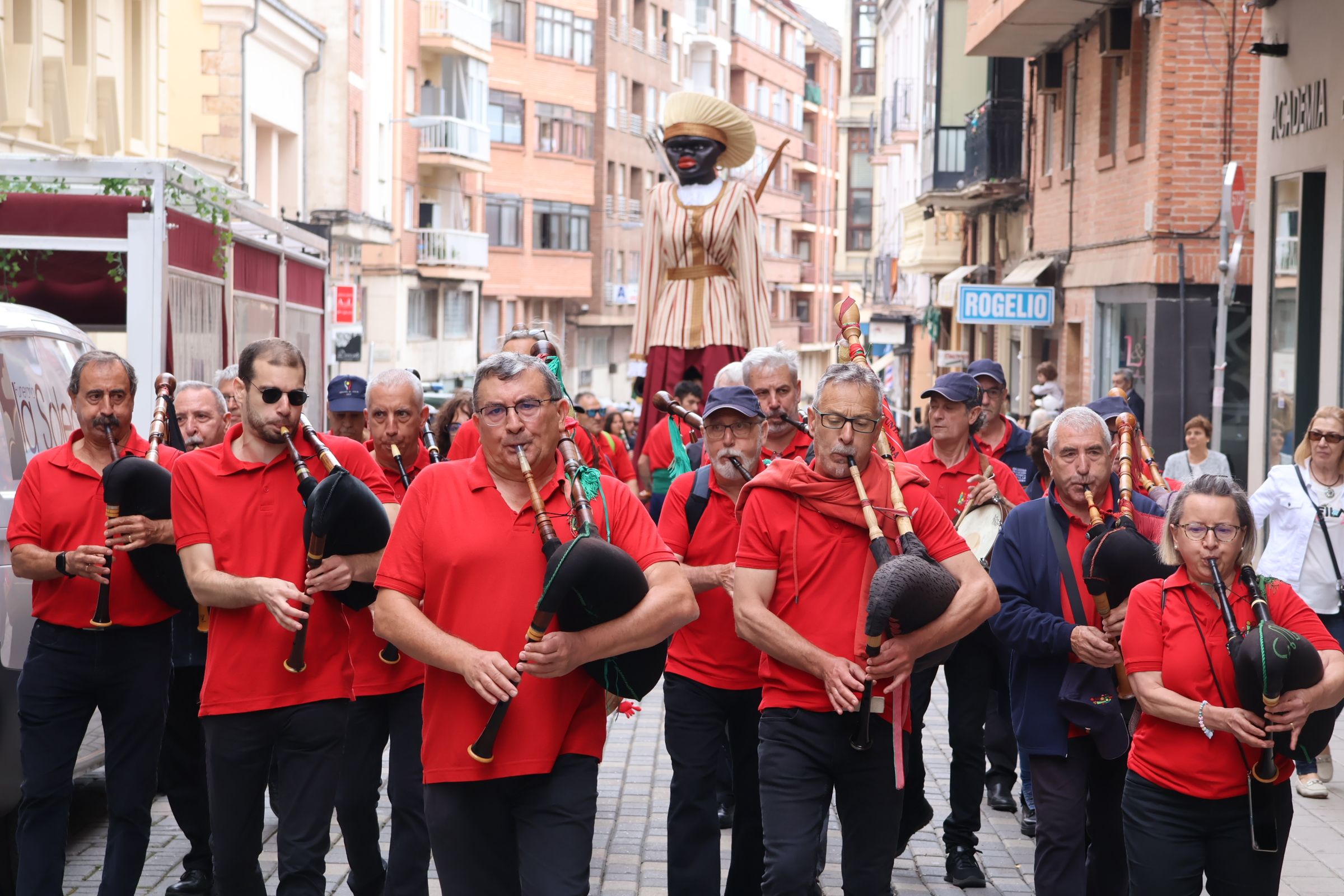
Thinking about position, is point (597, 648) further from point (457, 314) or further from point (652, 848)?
point (457, 314)

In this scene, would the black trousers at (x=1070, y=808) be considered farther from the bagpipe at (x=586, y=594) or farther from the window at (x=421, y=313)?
the window at (x=421, y=313)

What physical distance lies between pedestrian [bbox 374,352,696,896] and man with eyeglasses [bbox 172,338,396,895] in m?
0.95

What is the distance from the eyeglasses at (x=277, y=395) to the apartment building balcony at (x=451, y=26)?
47.0 m

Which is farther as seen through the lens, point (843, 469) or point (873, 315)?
point (873, 315)

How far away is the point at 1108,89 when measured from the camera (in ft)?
76.5

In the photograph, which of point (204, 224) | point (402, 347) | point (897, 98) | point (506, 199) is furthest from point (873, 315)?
point (204, 224)

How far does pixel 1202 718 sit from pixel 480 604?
2175mm

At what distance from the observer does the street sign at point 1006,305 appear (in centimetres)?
2189

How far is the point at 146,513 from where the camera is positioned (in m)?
6.24

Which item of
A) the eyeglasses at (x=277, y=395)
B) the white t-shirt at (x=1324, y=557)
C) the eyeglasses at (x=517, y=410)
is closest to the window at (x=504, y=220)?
the white t-shirt at (x=1324, y=557)

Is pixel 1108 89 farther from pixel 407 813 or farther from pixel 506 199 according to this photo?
pixel 506 199

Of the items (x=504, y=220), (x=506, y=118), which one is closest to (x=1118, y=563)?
(x=504, y=220)

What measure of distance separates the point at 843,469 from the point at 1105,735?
64.6 inches

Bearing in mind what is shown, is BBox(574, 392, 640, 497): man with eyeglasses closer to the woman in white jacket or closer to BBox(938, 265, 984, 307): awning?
the woman in white jacket
